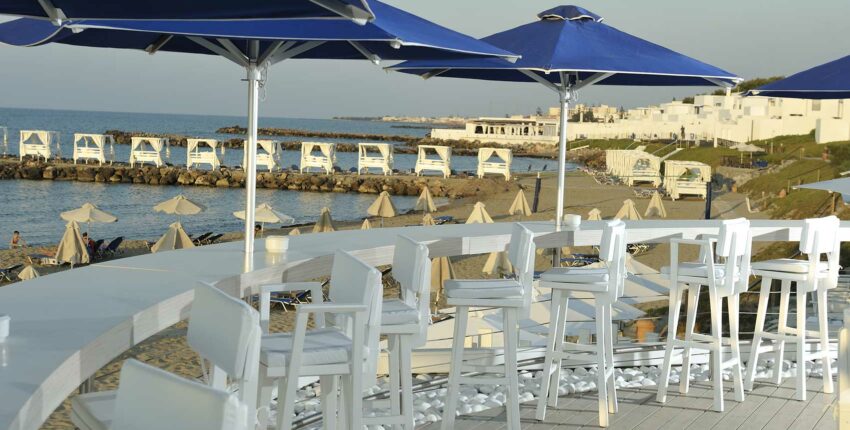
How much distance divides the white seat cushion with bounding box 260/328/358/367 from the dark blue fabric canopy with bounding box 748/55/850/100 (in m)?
4.06

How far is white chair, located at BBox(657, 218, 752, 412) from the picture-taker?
5305mm

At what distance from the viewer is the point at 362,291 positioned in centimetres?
329

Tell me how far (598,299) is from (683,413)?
894 millimetres

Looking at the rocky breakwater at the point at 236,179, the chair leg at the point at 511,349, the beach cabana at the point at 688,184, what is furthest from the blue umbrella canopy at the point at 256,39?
the rocky breakwater at the point at 236,179

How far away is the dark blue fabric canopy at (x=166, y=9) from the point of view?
281 centimetres

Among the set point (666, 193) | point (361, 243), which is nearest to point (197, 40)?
point (361, 243)

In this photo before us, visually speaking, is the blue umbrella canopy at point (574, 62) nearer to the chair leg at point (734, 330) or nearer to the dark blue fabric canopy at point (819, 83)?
the dark blue fabric canopy at point (819, 83)

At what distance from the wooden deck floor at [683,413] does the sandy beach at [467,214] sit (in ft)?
7.62

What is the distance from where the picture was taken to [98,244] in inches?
819

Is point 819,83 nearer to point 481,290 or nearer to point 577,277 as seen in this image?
point 577,277

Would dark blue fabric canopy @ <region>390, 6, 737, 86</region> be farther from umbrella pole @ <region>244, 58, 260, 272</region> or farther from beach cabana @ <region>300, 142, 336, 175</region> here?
beach cabana @ <region>300, 142, 336, 175</region>

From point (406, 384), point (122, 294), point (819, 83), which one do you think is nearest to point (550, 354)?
point (406, 384)

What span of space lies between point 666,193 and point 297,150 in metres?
53.4

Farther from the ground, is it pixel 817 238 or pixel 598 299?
pixel 817 238
